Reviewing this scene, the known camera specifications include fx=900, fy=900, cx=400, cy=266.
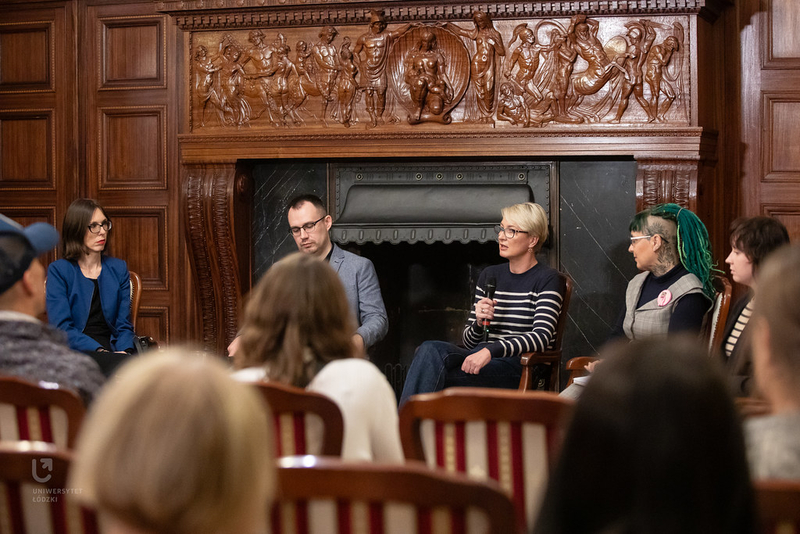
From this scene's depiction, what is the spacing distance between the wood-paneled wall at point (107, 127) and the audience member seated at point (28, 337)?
3377 millimetres

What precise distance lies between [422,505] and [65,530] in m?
0.56

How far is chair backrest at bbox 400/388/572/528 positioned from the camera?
67.2 inches

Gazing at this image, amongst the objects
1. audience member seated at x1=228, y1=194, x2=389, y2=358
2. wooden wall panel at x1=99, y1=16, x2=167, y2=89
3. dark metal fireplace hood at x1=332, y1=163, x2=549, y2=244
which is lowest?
audience member seated at x1=228, y1=194, x2=389, y2=358

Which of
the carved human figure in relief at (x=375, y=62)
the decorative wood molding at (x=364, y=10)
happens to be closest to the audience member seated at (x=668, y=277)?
the decorative wood molding at (x=364, y=10)

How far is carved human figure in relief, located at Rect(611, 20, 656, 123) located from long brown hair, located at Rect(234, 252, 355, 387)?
325 cm

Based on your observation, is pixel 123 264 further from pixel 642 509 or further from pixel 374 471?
pixel 642 509

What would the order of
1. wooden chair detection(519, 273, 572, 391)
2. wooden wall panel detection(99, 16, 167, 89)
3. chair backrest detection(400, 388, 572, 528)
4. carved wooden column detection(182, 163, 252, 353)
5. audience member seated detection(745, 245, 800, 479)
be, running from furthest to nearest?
wooden wall panel detection(99, 16, 167, 89), carved wooden column detection(182, 163, 252, 353), wooden chair detection(519, 273, 572, 391), chair backrest detection(400, 388, 572, 528), audience member seated detection(745, 245, 800, 479)

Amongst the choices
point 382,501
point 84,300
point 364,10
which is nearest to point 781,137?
point 364,10

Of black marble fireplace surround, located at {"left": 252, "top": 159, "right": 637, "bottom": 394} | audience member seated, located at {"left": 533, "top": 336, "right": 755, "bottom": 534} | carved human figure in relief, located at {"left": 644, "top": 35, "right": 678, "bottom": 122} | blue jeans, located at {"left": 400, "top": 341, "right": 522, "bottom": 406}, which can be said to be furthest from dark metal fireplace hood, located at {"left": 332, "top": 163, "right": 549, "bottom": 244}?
audience member seated, located at {"left": 533, "top": 336, "right": 755, "bottom": 534}

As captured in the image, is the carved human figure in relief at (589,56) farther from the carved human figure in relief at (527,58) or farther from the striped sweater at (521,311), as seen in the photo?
the striped sweater at (521,311)

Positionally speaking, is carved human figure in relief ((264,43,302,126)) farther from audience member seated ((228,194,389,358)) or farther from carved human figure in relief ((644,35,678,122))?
carved human figure in relief ((644,35,678,122))

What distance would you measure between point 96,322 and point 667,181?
2.95 m

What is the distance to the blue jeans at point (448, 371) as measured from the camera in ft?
12.8

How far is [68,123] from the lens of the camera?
5.66 m
